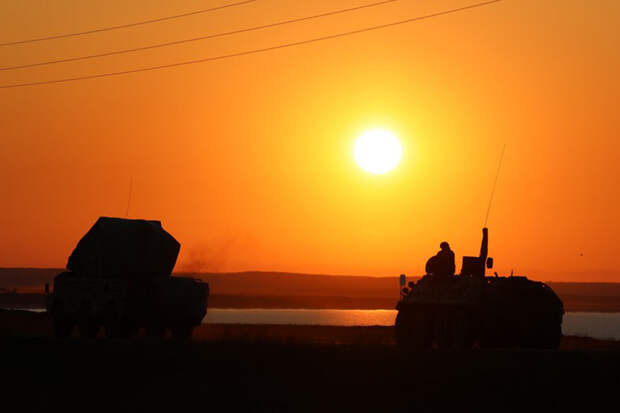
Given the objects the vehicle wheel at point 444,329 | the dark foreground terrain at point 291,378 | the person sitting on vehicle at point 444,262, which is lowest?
the dark foreground terrain at point 291,378

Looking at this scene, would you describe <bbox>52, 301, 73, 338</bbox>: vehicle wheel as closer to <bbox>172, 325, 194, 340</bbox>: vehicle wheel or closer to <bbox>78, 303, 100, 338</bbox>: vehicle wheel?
<bbox>78, 303, 100, 338</bbox>: vehicle wheel

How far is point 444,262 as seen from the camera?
37.4m

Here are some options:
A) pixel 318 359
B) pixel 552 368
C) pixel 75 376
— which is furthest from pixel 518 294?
pixel 75 376

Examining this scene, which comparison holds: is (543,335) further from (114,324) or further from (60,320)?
(60,320)

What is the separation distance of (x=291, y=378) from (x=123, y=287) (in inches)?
415

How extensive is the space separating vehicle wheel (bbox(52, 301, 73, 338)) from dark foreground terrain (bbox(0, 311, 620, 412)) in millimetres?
7485

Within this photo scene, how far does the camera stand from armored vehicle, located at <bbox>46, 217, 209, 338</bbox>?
120 ft

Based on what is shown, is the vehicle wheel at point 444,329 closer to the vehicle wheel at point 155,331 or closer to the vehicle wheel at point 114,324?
the vehicle wheel at point 155,331

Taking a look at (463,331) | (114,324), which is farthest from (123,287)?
(463,331)

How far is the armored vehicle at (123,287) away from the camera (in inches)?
1435

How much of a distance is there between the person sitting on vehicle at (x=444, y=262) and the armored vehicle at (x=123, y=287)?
301 inches

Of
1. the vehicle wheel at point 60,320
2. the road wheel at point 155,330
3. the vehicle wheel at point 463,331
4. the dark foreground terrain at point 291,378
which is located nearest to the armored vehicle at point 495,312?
the vehicle wheel at point 463,331

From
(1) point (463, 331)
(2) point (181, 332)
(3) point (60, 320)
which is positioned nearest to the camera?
(1) point (463, 331)

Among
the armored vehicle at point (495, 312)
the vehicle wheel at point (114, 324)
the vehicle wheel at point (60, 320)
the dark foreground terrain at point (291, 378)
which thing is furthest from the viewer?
the vehicle wheel at point (60, 320)
